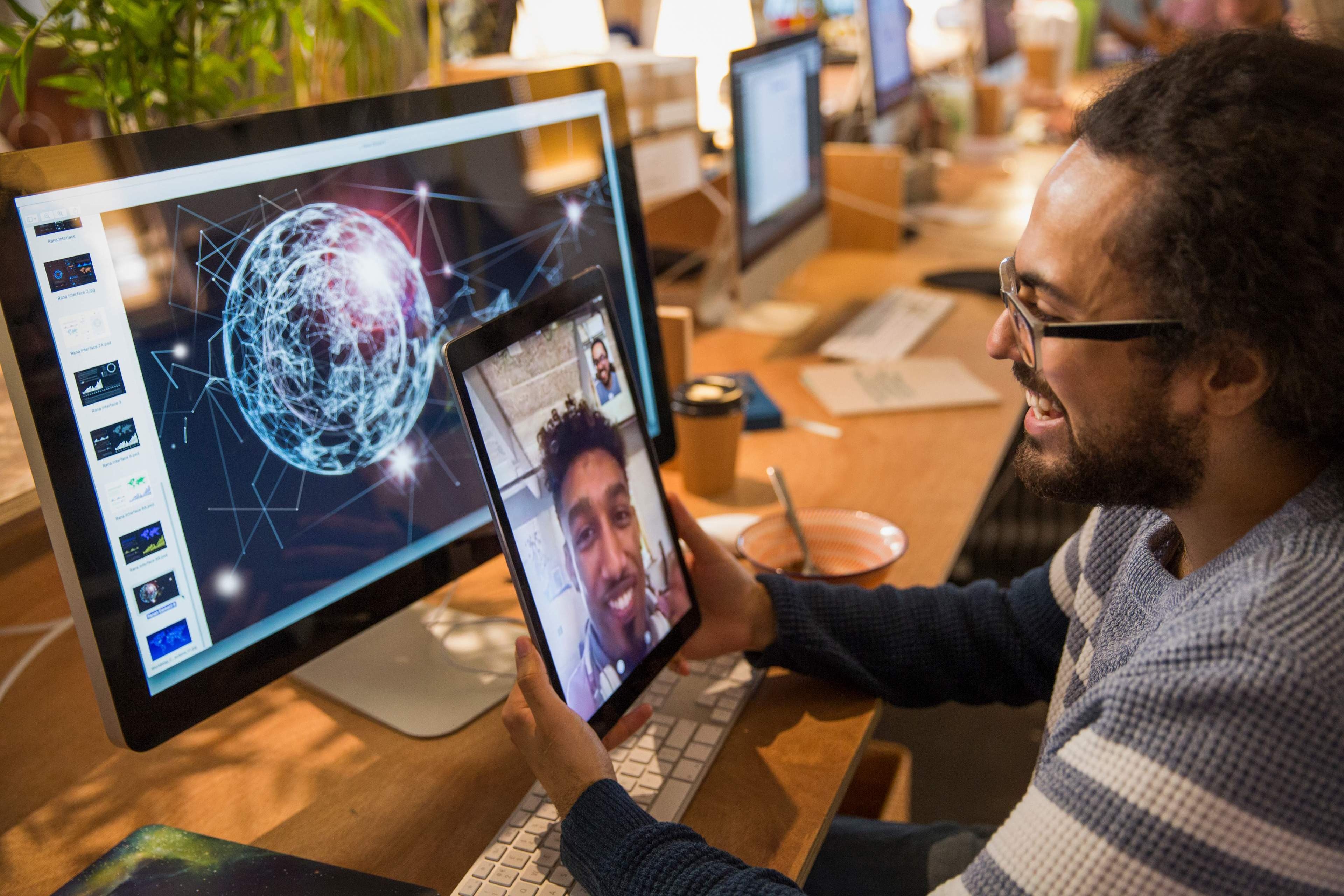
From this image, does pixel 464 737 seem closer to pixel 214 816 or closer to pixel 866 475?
pixel 214 816

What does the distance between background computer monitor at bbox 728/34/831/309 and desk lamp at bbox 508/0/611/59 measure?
0.39m

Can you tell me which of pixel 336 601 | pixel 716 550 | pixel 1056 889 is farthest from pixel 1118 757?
pixel 336 601

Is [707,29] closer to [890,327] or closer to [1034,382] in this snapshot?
[890,327]

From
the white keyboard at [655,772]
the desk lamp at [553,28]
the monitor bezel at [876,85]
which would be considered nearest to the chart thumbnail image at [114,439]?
the white keyboard at [655,772]

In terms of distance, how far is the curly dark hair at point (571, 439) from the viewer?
0.80 metres

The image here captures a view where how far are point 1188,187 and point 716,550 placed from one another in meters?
0.51

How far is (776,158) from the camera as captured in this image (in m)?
1.92

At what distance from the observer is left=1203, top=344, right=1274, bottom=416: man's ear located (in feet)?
2.22

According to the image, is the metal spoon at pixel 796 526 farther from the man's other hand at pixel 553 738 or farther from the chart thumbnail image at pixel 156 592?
the chart thumbnail image at pixel 156 592

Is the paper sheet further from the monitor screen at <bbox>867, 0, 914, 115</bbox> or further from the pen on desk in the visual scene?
the monitor screen at <bbox>867, 0, 914, 115</bbox>

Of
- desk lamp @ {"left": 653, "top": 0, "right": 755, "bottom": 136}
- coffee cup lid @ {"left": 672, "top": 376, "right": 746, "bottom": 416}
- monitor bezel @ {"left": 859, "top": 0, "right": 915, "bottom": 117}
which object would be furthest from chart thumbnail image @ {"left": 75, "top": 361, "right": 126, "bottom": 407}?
monitor bezel @ {"left": 859, "top": 0, "right": 915, "bottom": 117}

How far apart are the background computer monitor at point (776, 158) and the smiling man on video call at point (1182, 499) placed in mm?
988

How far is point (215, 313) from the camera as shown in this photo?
2.42ft

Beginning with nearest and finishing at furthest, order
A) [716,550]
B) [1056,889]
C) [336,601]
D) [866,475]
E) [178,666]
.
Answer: [1056,889] → [178,666] → [336,601] → [716,550] → [866,475]
